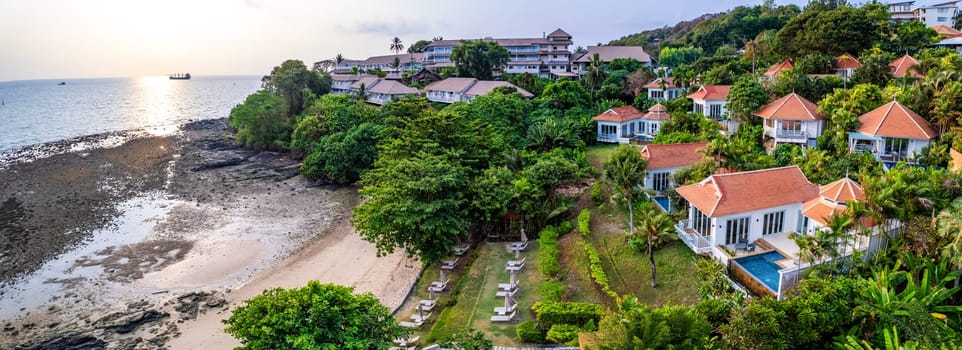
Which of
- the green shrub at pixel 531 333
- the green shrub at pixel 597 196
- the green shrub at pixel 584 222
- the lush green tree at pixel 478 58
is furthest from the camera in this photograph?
the lush green tree at pixel 478 58

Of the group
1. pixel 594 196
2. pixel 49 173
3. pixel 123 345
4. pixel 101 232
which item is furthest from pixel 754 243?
pixel 49 173

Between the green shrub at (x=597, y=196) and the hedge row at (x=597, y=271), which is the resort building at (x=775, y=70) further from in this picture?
the hedge row at (x=597, y=271)

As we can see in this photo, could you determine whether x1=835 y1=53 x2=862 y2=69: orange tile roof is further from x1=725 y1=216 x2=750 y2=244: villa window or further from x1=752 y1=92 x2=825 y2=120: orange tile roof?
x1=725 y1=216 x2=750 y2=244: villa window

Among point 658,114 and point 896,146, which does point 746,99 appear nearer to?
point 896,146

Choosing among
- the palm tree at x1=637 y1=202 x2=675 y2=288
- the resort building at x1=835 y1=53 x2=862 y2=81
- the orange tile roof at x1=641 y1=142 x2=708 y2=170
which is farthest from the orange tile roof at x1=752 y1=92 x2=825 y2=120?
the palm tree at x1=637 y1=202 x2=675 y2=288

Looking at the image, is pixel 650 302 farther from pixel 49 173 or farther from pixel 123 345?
pixel 49 173

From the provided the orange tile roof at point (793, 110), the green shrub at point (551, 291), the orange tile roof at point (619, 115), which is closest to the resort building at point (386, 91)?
the orange tile roof at point (619, 115)
